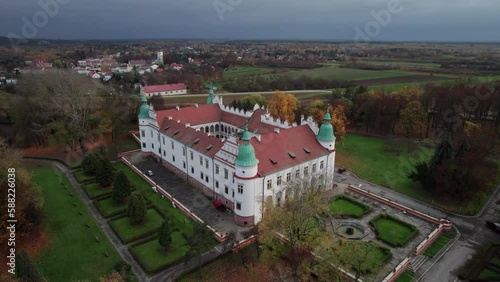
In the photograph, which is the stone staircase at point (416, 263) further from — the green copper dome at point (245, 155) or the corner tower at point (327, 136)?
the green copper dome at point (245, 155)

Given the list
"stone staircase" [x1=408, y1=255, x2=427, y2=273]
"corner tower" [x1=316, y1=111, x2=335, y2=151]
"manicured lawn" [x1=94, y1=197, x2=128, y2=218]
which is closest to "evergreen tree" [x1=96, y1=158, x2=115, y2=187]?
"manicured lawn" [x1=94, y1=197, x2=128, y2=218]

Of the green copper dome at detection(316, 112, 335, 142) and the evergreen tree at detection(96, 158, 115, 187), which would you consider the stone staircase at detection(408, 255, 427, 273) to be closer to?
the green copper dome at detection(316, 112, 335, 142)

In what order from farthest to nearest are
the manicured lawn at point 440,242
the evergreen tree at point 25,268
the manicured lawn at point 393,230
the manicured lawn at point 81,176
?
the manicured lawn at point 81,176
the manicured lawn at point 393,230
the manicured lawn at point 440,242
the evergreen tree at point 25,268

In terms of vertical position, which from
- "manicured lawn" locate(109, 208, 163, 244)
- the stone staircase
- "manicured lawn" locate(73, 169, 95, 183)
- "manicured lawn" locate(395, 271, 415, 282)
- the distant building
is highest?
the distant building

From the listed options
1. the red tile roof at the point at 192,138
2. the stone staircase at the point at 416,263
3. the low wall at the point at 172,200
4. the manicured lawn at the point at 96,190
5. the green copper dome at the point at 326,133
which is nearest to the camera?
the stone staircase at the point at 416,263

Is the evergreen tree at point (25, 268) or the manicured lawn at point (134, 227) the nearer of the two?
the evergreen tree at point (25, 268)

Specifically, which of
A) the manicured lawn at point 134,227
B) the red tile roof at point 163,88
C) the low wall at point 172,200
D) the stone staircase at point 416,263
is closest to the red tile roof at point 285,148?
the low wall at point 172,200
